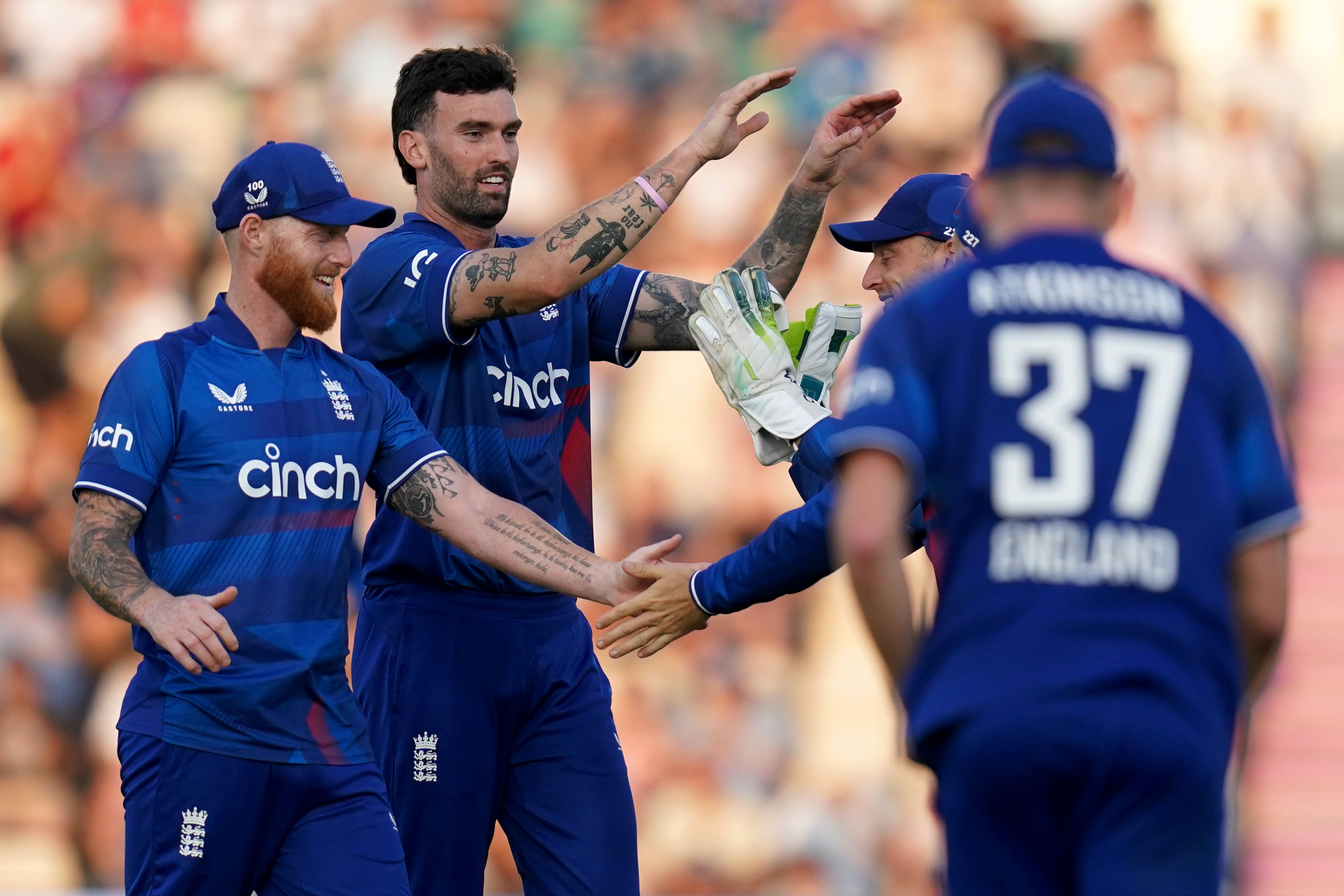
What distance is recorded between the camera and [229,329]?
14.8 ft

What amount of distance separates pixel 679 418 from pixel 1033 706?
→ 724 centimetres

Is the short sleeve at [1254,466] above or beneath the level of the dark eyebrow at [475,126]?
beneath

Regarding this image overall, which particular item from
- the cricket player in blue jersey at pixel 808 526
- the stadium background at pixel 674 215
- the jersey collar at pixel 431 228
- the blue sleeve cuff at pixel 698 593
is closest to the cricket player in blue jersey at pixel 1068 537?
the cricket player in blue jersey at pixel 808 526

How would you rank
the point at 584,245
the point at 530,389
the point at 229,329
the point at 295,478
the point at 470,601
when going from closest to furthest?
the point at 295,478 < the point at 229,329 < the point at 584,245 < the point at 470,601 < the point at 530,389

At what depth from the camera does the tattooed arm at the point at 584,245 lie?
469cm

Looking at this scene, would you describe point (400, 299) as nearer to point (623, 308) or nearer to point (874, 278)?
point (623, 308)

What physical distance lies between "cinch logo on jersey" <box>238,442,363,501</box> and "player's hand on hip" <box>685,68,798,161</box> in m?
1.33

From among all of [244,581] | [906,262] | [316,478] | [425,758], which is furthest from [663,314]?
[244,581]

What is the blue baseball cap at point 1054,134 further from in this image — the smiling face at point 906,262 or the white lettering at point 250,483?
the white lettering at point 250,483

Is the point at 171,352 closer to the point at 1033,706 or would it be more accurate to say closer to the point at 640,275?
the point at 640,275

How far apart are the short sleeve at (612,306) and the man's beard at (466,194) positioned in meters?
0.38

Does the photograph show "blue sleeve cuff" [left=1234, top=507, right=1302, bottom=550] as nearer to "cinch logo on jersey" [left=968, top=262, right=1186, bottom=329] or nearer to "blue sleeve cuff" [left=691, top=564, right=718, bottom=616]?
"cinch logo on jersey" [left=968, top=262, right=1186, bottom=329]

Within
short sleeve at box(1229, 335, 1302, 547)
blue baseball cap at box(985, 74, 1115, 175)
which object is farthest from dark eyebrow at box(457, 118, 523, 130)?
short sleeve at box(1229, 335, 1302, 547)

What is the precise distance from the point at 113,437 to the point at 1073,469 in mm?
2542
